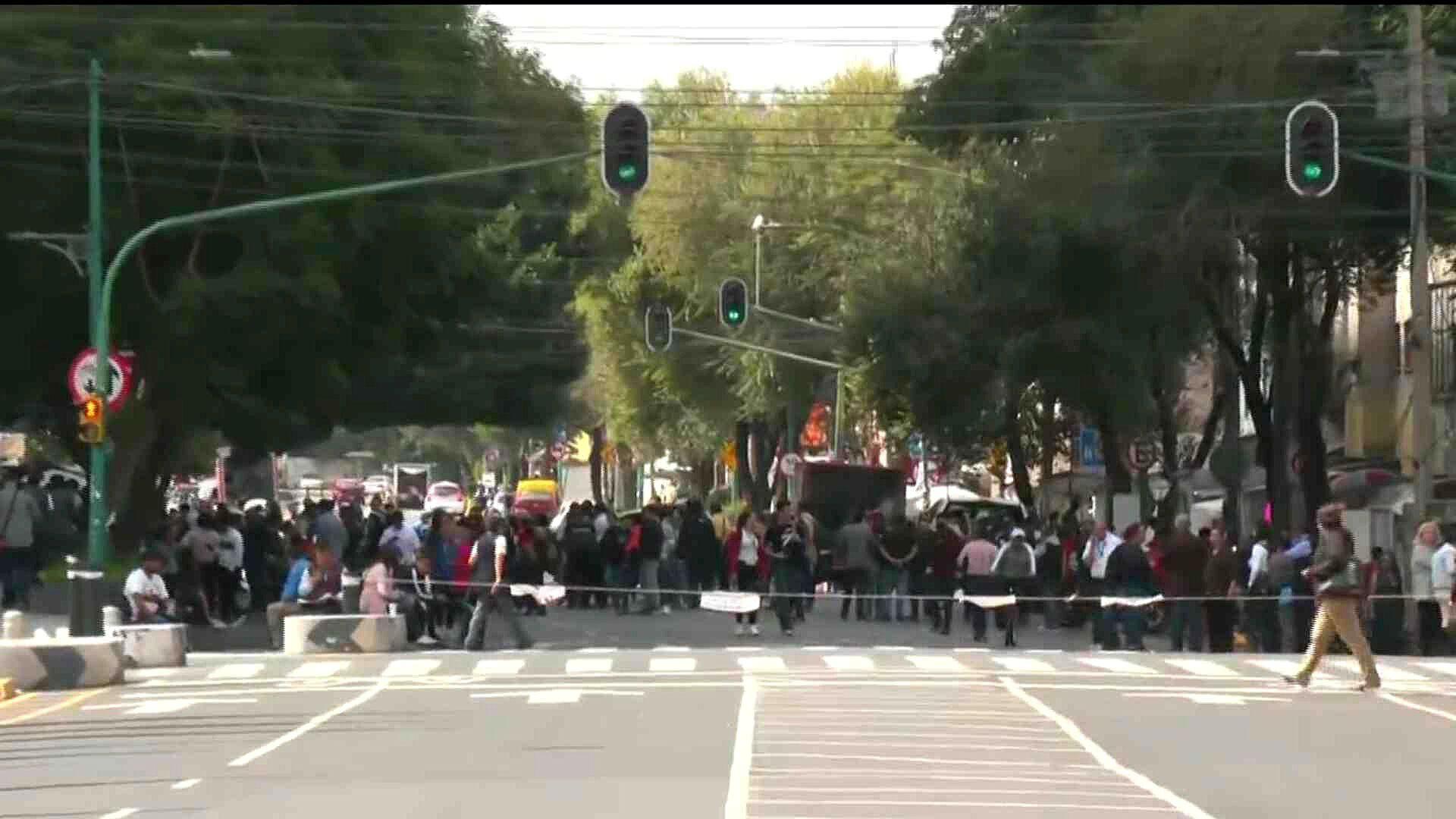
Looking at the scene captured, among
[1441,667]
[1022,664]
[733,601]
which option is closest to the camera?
[1022,664]

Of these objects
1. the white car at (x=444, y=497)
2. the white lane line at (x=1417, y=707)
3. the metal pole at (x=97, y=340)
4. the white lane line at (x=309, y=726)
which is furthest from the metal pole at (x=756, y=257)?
the white lane line at (x=1417, y=707)

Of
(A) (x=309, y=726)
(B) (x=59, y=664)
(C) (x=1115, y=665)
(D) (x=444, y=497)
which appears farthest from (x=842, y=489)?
(D) (x=444, y=497)

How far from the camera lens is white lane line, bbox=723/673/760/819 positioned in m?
14.8

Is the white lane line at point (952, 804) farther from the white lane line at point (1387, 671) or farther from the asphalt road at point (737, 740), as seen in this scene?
the white lane line at point (1387, 671)

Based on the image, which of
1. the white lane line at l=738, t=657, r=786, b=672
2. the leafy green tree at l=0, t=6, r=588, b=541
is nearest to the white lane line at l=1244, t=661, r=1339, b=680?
the white lane line at l=738, t=657, r=786, b=672

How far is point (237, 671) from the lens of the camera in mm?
28938

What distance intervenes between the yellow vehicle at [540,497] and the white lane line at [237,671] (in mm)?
40002

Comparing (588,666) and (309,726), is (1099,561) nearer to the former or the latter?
(588,666)

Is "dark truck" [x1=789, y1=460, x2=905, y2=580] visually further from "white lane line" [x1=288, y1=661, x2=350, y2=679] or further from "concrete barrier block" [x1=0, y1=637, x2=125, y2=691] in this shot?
"concrete barrier block" [x1=0, y1=637, x2=125, y2=691]

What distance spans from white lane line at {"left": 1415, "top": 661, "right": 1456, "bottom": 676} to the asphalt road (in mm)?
203

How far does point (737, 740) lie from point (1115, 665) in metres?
10.9

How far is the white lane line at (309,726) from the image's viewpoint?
60.7 ft

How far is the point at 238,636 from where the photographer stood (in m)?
35.3

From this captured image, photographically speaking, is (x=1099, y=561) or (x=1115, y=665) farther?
(x=1099, y=561)
